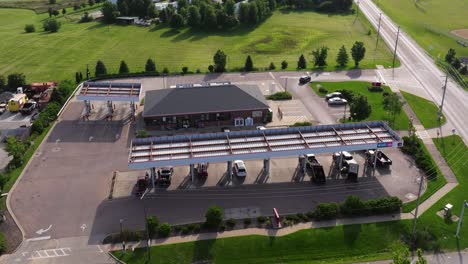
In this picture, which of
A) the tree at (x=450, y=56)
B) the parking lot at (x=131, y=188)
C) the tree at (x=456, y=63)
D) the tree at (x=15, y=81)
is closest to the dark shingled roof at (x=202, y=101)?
the parking lot at (x=131, y=188)

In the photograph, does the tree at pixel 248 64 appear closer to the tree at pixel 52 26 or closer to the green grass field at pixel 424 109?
the green grass field at pixel 424 109

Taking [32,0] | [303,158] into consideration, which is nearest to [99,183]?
[303,158]

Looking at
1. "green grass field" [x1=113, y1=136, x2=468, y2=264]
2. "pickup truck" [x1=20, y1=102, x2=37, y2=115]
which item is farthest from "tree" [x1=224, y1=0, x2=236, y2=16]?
"green grass field" [x1=113, y1=136, x2=468, y2=264]

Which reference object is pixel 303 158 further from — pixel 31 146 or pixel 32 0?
pixel 32 0

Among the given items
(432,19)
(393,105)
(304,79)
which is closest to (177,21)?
(304,79)

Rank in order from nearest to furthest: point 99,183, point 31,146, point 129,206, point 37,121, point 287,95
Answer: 1. point 129,206
2. point 99,183
3. point 31,146
4. point 37,121
5. point 287,95

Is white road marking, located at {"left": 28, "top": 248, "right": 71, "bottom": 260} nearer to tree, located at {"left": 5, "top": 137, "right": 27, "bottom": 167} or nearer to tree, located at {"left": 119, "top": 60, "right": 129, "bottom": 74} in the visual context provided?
tree, located at {"left": 5, "top": 137, "right": 27, "bottom": 167}

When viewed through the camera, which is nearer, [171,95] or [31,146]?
[31,146]
